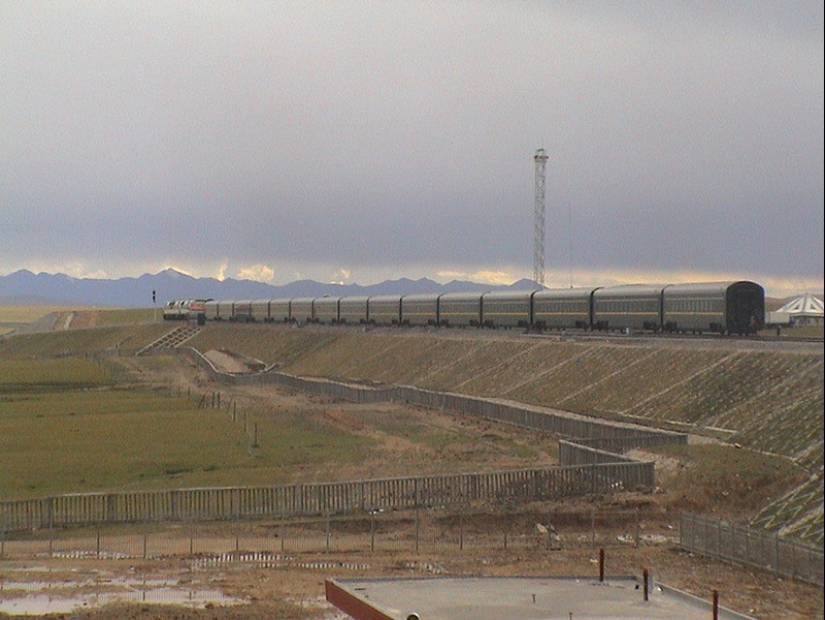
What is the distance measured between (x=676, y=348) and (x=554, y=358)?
1331cm

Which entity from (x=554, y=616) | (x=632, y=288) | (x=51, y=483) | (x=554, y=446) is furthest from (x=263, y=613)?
(x=632, y=288)

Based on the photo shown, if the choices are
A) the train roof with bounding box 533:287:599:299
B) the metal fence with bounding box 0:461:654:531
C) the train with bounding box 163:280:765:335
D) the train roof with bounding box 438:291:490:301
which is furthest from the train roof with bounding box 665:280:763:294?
the train roof with bounding box 438:291:490:301

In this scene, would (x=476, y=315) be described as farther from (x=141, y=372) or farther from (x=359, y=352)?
(x=141, y=372)

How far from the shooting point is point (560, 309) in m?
79.4

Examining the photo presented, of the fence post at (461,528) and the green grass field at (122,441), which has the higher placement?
the green grass field at (122,441)

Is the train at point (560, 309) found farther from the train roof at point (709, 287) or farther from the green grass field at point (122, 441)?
the green grass field at point (122, 441)

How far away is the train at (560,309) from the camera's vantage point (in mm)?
53625

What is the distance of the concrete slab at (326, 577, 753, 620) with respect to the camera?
58.4 ft

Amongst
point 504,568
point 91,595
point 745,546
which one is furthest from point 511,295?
point 91,595

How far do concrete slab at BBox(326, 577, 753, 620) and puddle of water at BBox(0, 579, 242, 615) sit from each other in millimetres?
3299

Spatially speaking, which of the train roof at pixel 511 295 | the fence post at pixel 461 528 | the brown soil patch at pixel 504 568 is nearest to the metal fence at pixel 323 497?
the brown soil patch at pixel 504 568

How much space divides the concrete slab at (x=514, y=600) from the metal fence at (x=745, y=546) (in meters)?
1.35

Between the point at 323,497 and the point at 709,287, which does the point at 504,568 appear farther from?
the point at 709,287

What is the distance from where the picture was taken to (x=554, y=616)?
58.1 feet
